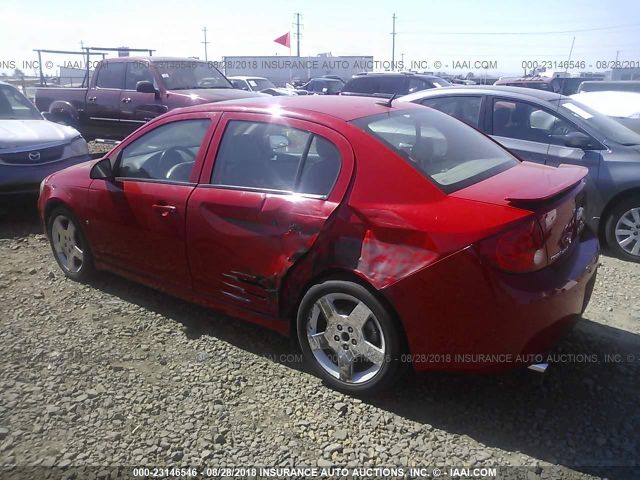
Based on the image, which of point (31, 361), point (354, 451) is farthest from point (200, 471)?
point (31, 361)

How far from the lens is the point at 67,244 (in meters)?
4.56

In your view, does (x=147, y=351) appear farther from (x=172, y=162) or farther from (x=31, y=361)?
(x=172, y=162)

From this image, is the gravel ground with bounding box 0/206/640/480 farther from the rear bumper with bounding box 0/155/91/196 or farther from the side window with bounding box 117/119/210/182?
the rear bumper with bounding box 0/155/91/196

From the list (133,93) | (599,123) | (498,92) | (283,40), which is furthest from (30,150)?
(283,40)

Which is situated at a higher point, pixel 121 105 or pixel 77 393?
pixel 121 105

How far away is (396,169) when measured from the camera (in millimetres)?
2781

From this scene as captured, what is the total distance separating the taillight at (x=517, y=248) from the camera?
8.02 feet

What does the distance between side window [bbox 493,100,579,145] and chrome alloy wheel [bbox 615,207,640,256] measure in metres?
0.91

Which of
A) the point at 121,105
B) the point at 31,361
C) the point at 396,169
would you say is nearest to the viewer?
the point at 396,169

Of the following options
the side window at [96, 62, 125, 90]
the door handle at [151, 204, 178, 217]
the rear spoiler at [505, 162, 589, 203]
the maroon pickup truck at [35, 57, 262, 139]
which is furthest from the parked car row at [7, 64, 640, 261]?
the door handle at [151, 204, 178, 217]

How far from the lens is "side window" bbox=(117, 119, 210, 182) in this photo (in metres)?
3.61

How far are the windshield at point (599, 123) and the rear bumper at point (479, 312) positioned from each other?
3.14 metres

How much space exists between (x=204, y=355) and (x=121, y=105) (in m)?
7.60

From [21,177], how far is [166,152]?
3229 millimetres
